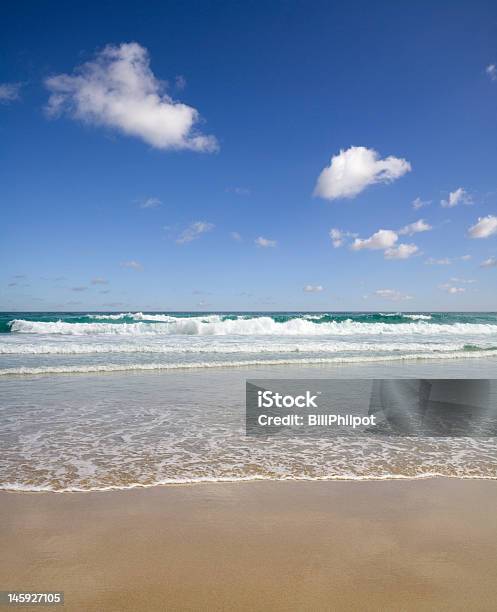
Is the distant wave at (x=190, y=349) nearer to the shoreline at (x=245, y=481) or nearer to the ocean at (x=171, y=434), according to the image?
the ocean at (x=171, y=434)

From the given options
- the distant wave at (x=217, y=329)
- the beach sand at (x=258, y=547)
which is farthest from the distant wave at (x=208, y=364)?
the distant wave at (x=217, y=329)

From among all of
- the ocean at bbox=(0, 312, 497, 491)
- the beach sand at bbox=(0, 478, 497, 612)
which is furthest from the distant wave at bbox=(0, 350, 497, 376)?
the beach sand at bbox=(0, 478, 497, 612)

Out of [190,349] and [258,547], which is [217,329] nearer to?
[190,349]

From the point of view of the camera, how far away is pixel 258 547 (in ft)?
9.57

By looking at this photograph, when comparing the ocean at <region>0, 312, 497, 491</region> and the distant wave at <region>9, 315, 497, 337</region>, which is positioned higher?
the distant wave at <region>9, 315, 497, 337</region>

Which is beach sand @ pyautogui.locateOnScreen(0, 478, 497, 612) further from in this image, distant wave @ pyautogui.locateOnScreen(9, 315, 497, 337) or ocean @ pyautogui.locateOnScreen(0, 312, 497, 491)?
distant wave @ pyautogui.locateOnScreen(9, 315, 497, 337)

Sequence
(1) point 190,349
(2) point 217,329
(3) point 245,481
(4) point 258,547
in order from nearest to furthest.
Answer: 1. (4) point 258,547
2. (3) point 245,481
3. (1) point 190,349
4. (2) point 217,329

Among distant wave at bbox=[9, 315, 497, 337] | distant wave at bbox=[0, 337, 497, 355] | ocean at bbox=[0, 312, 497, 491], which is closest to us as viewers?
ocean at bbox=[0, 312, 497, 491]

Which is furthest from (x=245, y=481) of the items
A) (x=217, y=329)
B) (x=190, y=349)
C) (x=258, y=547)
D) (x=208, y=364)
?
(x=217, y=329)

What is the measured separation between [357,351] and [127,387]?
39.1 ft

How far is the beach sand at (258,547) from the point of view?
242 centimetres

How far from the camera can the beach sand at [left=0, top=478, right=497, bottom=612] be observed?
2.42 m

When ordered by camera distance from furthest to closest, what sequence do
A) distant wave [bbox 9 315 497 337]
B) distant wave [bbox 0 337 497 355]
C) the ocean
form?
distant wave [bbox 9 315 497 337] → distant wave [bbox 0 337 497 355] → the ocean

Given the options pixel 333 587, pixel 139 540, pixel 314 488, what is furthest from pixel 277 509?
pixel 139 540
